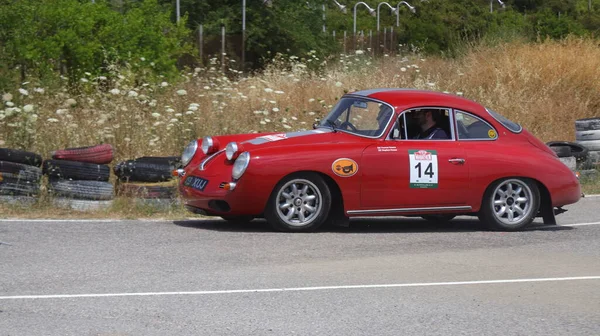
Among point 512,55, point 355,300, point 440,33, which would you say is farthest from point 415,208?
point 440,33

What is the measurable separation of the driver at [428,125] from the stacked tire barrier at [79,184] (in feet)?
11.9

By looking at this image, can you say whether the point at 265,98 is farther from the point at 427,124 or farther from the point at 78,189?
the point at 427,124

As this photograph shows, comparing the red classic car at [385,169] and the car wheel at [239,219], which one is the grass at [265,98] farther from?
the red classic car at [385,169]

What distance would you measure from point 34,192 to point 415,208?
439 centimetres

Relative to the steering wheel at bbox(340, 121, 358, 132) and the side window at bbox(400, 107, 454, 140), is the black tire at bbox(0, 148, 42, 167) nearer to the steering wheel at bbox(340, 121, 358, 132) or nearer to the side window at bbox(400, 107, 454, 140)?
the steering wheel at bbox(340, 121, 358, 132)

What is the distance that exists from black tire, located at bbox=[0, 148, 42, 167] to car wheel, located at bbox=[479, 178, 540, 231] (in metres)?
5.20

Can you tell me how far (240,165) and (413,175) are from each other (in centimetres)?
187

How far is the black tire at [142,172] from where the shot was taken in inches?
491

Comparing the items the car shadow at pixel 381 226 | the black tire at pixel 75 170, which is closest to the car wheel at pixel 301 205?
the car shadow at pixel 381 226

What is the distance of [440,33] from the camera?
196 ft

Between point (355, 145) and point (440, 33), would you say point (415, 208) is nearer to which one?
point (355, 145)

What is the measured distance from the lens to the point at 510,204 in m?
11.6

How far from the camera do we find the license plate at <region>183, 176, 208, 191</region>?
10930mm

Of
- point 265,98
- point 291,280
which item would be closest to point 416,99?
point 291,280
